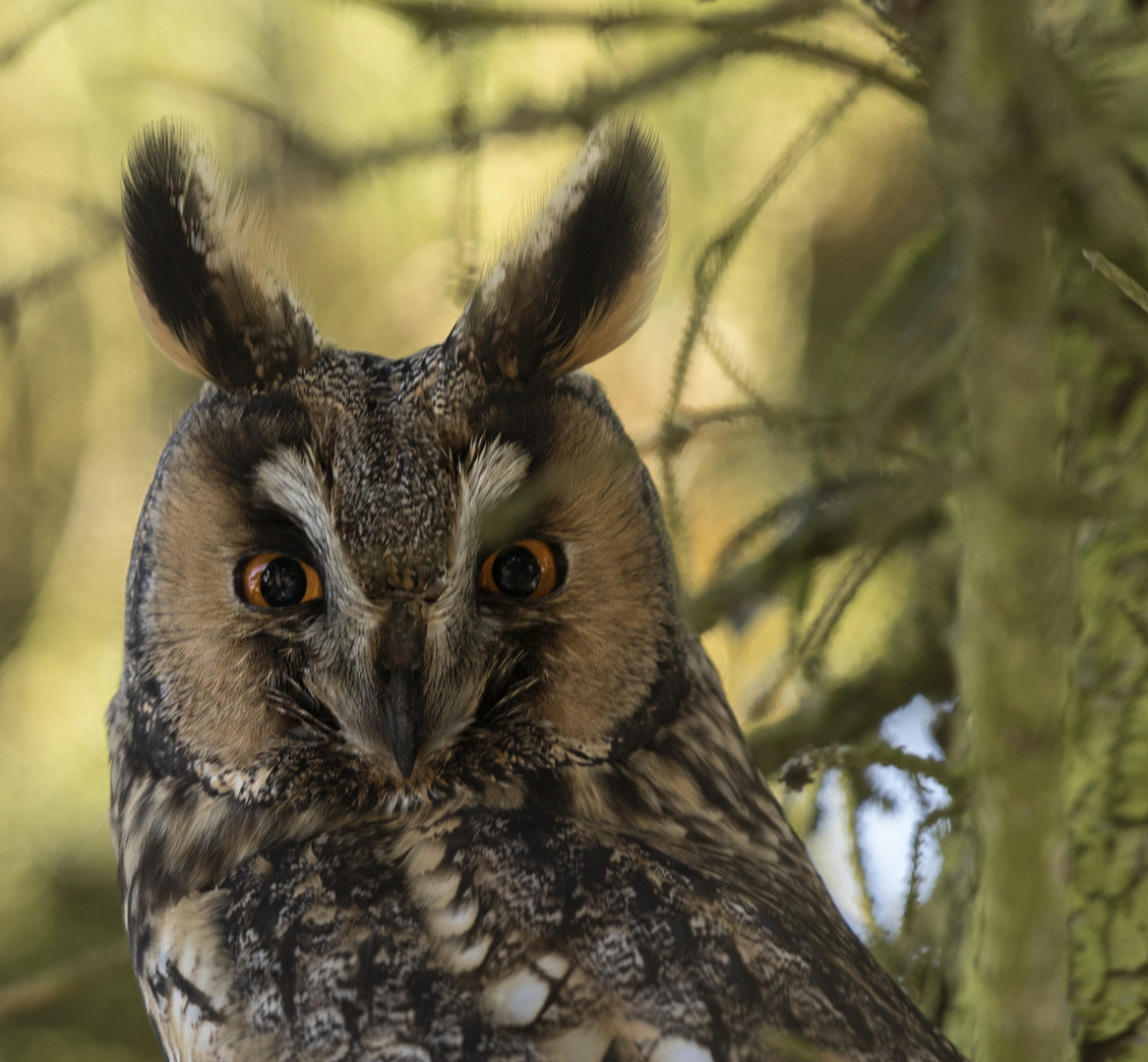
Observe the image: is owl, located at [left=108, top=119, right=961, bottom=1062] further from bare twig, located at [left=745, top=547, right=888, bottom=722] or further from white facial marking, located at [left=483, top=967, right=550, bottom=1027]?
bare twig, located at [left=745, top=547, right=888, bottom=722]

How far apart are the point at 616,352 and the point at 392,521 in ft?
6.02

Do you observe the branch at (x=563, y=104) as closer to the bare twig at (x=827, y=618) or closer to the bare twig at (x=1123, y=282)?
the bare twig at (x=1123, y=282)

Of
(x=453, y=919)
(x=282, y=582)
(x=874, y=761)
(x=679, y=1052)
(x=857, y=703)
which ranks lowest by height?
(x=679, y=1052)

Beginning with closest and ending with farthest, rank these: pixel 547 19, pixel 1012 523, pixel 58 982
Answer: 1. pixel 1012 523
2. pixel 547 19
3. pixel 58 982

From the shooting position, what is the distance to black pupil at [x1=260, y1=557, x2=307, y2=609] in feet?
4.57

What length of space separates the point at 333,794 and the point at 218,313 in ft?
1.94

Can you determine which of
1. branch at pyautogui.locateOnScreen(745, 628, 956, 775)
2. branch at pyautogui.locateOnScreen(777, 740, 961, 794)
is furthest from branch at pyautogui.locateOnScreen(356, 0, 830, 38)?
branch at pyautogui.locateOnScreen(745, 628, 956, 775)

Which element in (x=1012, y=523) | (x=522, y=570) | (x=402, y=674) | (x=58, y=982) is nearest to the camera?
(x=1012, y=523)

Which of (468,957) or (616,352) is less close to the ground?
(616,352)

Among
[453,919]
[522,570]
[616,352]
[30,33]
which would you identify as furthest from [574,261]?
[616,352]

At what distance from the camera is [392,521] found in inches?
50.6

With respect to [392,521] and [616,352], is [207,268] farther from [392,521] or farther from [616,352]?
[616,352]

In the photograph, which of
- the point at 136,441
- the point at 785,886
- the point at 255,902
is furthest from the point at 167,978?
the point at 136,441

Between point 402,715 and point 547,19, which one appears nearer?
point 547,19
